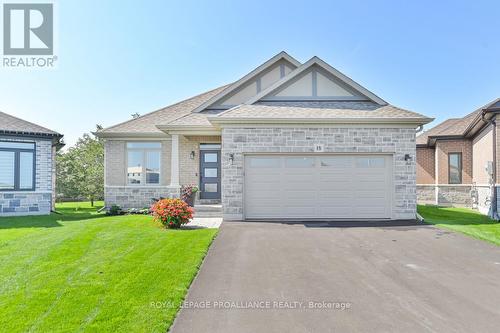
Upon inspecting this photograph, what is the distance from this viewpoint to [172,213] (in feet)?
30.3

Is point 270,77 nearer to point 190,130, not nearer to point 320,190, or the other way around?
point 190,130

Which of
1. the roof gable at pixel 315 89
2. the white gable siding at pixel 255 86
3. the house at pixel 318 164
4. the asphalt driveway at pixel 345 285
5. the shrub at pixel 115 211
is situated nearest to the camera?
the asphalt driveway at pixel 345 285

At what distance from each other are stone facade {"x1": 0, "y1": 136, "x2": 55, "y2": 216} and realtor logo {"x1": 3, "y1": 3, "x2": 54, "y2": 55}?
151 inches

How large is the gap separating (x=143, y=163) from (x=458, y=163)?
57.6 ft

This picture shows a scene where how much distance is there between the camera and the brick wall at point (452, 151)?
55.5ft

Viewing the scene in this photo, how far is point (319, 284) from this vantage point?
16.1ft

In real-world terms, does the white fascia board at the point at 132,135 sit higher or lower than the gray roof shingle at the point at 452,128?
lower

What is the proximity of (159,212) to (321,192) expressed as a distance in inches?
226

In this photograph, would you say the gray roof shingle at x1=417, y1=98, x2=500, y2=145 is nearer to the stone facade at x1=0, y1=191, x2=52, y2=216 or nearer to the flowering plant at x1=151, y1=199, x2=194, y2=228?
the flowering plant at x1=151, y1=199, x2=194, y2=228

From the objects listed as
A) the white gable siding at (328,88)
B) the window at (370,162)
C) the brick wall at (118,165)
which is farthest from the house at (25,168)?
the window at (370,162)

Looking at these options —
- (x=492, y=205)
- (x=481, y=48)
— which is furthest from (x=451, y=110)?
(x=492, y=205)

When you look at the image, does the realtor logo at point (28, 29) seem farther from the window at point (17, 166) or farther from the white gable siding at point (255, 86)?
the white gable siding at point (255, 86)

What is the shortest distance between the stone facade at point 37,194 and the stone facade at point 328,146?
8.67m

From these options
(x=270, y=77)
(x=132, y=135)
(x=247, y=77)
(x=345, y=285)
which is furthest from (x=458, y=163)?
(x=132, y=135)
